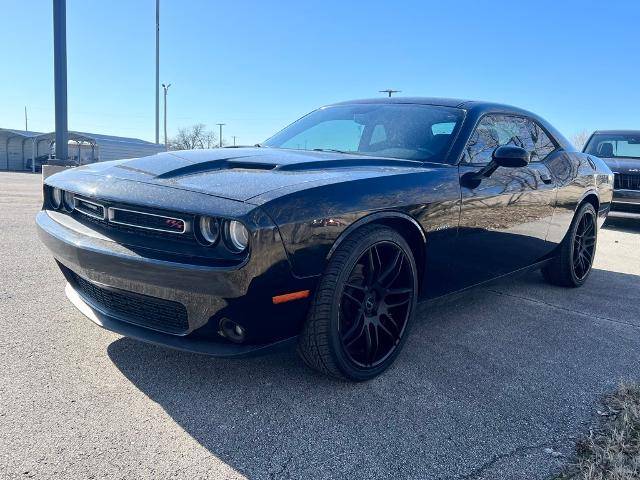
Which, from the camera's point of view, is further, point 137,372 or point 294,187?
point 137,372

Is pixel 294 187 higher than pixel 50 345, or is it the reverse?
pixel 294 187

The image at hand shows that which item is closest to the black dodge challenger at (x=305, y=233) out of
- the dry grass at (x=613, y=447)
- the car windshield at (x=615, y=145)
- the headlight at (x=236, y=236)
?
the headlight at (x=236, y=236)

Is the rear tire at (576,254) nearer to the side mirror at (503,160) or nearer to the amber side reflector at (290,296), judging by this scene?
the side mirror at (503,160)

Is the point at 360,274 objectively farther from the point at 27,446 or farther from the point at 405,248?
the point at 27,446

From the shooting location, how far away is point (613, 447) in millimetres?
1889

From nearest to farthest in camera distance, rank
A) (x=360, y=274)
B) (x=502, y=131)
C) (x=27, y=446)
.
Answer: (x=27, y=446), (x=360, y=274), (x=502, y=131)

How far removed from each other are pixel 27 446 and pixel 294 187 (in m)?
1.36

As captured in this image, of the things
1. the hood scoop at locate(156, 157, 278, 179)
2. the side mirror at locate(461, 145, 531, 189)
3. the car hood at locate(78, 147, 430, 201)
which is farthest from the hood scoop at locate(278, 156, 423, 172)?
the side mirror at locate(461, 145, 531, 189)

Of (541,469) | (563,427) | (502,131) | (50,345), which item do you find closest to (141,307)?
(50,345)

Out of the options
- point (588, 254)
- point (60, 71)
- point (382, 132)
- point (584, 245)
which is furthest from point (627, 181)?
point (60, 71)

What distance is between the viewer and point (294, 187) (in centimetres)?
211

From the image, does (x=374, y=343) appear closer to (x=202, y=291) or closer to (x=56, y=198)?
(x=202, y=291)

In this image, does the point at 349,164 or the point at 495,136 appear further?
the point at 495,136

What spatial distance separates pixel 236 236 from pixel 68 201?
4.16 feet
